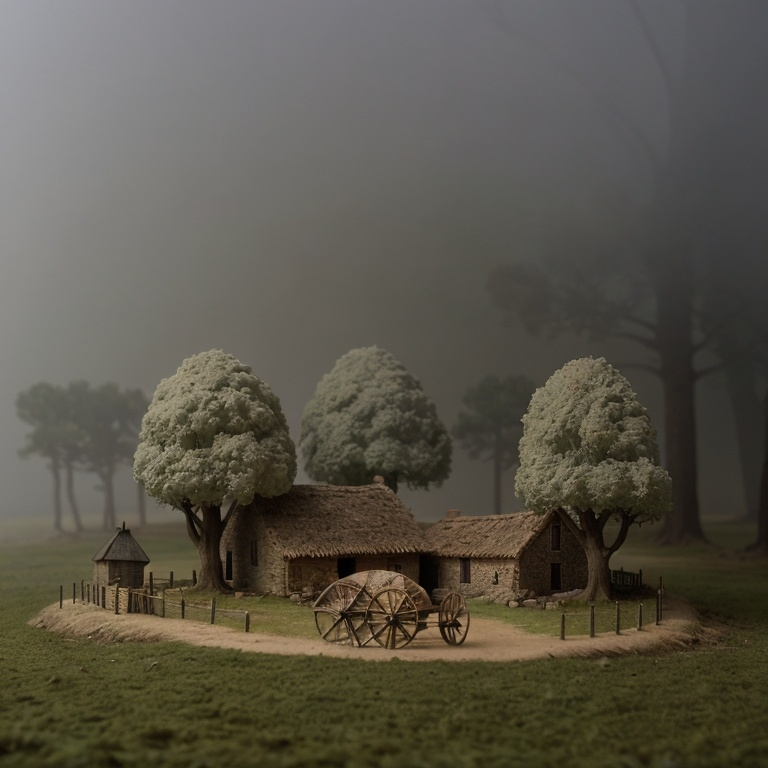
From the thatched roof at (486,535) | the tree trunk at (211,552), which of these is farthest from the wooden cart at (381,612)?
the tree trunk at (211,552)

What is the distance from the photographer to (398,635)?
2772 cm

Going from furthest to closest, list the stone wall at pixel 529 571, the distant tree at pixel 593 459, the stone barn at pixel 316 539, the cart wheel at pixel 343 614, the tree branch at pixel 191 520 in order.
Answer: the tree branch at pixel 191 520, the stone wall at pixel 529 571, the stone barn at pixel 316 539, the distant tree at pixel 593 459, the cart wheel at pixel 343 614

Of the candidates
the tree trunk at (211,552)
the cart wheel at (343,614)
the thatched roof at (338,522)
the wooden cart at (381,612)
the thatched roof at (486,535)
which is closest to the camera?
the wooden cart at (381,612)

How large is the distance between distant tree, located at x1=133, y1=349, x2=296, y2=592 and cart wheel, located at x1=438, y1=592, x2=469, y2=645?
10.8 m

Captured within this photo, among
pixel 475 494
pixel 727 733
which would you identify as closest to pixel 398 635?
pixel 727 733

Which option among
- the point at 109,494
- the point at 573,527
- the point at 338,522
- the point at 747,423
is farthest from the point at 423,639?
the point at 747,423

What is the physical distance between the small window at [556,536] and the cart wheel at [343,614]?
38.7 ft

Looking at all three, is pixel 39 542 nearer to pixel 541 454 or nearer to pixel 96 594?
pixel 96 594

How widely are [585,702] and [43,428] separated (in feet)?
144

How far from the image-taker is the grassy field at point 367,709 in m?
18.0

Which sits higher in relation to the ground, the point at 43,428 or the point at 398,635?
the point at 43,428

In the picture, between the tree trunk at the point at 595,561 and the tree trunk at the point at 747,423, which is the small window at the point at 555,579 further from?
the tree trunk at the point at 747,423

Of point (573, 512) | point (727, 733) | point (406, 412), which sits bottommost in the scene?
point (727, 733)

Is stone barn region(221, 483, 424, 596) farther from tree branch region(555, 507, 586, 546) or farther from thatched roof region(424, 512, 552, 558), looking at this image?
tree branch region(555, 507, 586, 546)
